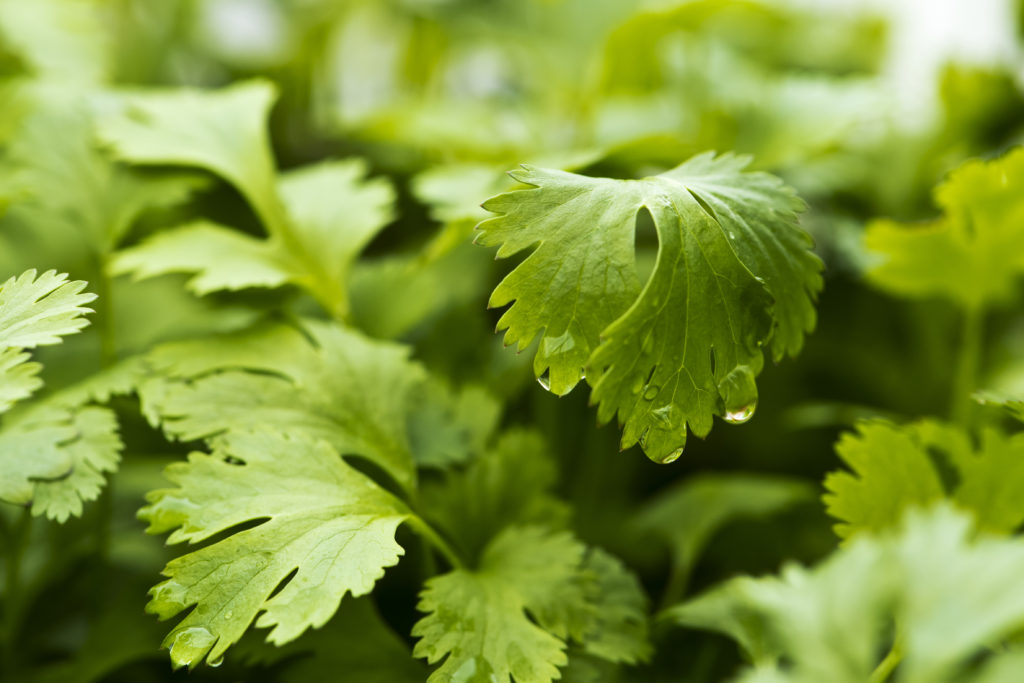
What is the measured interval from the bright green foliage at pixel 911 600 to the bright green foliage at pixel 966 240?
382mm

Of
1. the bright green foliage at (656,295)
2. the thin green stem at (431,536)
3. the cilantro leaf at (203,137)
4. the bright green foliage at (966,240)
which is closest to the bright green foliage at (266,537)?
the thin green stem at (431,536)

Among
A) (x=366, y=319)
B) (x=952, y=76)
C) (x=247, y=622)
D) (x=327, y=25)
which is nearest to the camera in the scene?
(x=247, y=622)

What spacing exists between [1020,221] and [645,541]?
0.41 m

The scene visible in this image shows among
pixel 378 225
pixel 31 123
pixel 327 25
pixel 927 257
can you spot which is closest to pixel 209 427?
pixel 378 225

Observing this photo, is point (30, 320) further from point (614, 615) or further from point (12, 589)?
point (614, 615)

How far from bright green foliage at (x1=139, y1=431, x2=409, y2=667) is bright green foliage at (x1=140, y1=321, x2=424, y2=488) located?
3 cm

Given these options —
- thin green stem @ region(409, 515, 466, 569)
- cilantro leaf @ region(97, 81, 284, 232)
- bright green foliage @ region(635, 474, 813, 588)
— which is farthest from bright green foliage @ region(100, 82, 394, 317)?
bright green foliage @ region(635, 474, 813, 588)

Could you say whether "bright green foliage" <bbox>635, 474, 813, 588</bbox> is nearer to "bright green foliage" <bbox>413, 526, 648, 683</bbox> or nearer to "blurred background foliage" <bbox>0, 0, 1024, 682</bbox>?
"blurred background foliage" <bbox>0, 0, 1024, 682</bbox>

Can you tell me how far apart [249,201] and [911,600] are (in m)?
0.62

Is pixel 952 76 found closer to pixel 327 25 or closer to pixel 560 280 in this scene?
pixel 560 280

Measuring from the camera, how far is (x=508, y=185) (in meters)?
0.68

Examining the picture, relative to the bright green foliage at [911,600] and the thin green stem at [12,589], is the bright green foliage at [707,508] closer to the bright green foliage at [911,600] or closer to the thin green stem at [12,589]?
the bright green foliage at [911,600]

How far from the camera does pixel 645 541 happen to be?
741 millimetres

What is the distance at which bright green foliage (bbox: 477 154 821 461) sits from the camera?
49 cm
